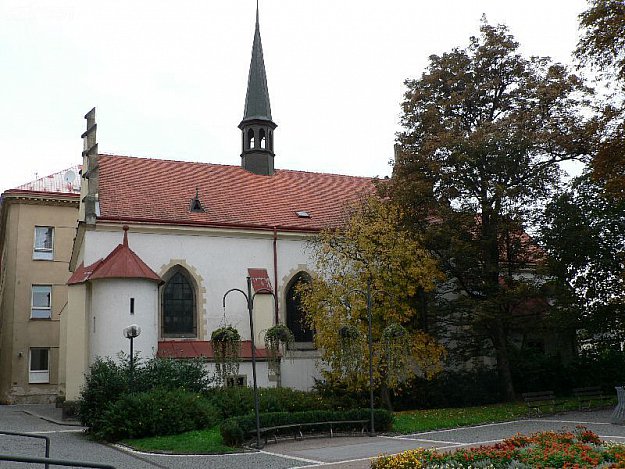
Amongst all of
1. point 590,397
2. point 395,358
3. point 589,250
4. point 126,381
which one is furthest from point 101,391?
point 589,250

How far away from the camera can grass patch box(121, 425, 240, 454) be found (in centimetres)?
1512

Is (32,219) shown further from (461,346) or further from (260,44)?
(461,346)

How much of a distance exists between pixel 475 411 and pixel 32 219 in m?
27.3

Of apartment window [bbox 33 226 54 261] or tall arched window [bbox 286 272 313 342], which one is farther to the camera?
apartment window [bbox 33 226 54 261]

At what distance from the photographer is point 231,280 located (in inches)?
1092

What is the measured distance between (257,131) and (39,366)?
1833cm

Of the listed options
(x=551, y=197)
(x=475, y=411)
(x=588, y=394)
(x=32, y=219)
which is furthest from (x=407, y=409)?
(x=32, y=219)

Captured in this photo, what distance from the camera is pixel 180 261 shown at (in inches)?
1066

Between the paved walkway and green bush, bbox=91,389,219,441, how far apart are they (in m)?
0.61

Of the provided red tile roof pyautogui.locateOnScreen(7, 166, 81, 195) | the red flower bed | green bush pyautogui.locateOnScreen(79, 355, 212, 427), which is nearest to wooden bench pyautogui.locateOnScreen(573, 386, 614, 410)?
the red flower bed

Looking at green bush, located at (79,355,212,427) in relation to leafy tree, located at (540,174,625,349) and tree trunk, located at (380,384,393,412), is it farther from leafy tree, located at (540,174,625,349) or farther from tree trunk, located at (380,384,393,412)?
leafy tree, located at (540,174,625,349)

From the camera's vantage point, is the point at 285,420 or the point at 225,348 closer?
the point at 285,420

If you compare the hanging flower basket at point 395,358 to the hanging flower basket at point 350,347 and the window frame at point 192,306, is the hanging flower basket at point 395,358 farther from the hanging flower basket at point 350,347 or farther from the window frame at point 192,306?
the window frame at point 192,306

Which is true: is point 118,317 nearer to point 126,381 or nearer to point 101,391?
point 126,381
